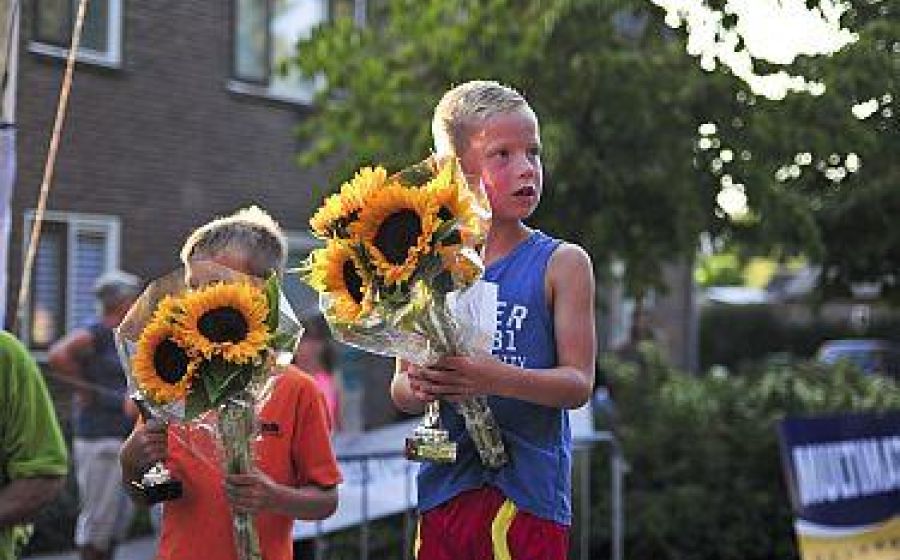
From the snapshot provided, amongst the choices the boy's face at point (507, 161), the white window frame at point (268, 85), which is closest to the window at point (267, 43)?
the white window frame at point (268, 85)

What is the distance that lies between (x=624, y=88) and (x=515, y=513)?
6500 millimetres

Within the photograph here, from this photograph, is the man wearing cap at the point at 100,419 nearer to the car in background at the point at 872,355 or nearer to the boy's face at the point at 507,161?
the boy's face at the point at 507,161

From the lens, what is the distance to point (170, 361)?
10.1 ft

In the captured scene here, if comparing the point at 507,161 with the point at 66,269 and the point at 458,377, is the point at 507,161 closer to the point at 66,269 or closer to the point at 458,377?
the point at 458,377

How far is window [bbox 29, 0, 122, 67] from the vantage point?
11727 mm

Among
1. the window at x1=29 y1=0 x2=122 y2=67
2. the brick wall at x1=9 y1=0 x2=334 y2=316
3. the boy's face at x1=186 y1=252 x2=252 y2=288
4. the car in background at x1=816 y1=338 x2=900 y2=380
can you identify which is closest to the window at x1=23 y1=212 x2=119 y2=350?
the brick wall at x1=9 y1=0 x2=334 y2=316

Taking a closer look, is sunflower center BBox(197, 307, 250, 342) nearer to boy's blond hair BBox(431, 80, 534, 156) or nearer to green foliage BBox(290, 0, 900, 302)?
boy's blond hair BBox(431, 80, 534, 156)

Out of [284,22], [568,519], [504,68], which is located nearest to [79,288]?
[284,22]

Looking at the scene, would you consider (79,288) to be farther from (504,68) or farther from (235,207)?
(504,68)

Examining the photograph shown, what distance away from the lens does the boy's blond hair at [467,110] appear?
3.22 metres

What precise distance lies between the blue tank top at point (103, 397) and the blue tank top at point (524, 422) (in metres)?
6.34

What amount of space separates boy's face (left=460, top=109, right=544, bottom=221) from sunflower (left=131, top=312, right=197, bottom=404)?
27.5 inches

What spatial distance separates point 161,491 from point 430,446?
665 millimetres

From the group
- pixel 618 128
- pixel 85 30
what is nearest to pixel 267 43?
pixel 85 30
